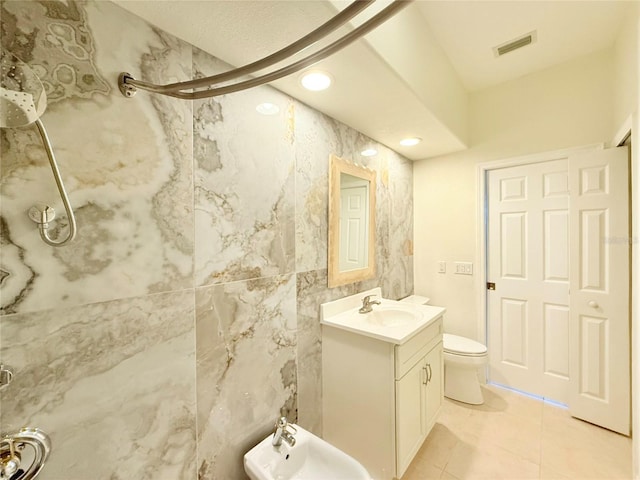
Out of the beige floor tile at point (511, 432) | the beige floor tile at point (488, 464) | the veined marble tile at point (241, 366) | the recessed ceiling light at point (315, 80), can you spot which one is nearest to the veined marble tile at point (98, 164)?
the veined marble tile at point (241, 366)

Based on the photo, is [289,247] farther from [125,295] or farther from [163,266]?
[125,295]

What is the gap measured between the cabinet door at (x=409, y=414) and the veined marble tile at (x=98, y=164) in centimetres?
124

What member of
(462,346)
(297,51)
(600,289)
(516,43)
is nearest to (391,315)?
(462,346)

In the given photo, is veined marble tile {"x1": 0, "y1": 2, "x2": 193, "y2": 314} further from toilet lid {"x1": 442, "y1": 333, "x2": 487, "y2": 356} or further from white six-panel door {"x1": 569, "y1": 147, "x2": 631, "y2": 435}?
white six-panel door {"x1": 569, "y1": 147, "x2": 631, "y2": 435}

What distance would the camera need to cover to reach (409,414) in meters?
1.50

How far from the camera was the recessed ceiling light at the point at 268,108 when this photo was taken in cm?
134

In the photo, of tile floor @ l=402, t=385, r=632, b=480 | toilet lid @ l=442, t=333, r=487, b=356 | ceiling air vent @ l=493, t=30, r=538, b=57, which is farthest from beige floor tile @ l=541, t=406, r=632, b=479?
ceiling air vent @ l=493, t=30, r=538, b=57

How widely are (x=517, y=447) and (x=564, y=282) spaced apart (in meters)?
1.29

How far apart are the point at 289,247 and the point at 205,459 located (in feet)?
3.32

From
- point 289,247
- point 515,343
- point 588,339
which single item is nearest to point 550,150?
point 588,339

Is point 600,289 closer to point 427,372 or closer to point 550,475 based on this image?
point 550,475

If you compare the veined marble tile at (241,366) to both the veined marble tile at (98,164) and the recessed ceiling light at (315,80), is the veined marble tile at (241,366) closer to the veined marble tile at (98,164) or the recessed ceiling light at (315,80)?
the veined marble tile at (98,164)

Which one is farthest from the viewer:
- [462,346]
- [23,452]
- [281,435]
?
[462,346]

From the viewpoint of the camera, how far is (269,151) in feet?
4.55
